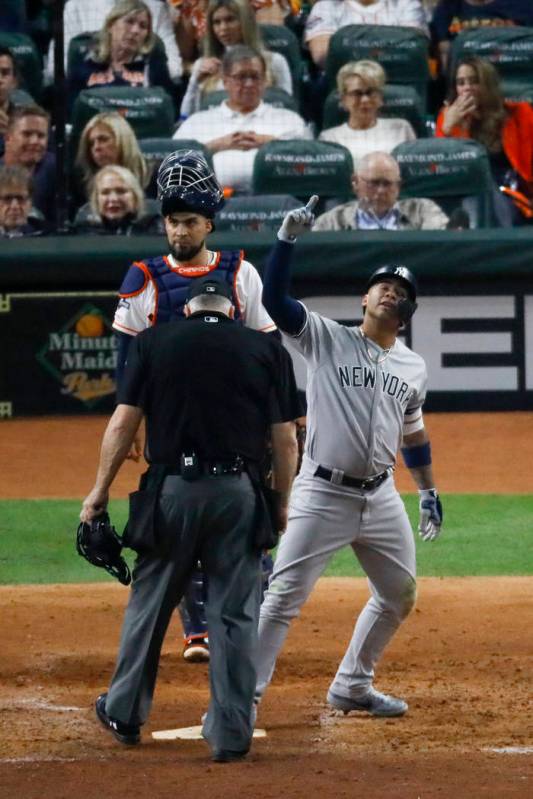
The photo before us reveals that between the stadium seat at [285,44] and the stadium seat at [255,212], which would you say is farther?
the stadium seat at [285,44]

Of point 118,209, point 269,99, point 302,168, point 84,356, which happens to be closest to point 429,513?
point 118,209

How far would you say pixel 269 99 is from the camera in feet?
41.3

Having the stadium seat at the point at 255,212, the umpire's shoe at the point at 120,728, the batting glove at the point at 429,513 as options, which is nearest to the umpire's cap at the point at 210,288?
the batting glove at the point at 429,513

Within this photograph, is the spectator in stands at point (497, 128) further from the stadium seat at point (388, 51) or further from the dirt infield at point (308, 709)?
the dirt infield at point (308, 709)

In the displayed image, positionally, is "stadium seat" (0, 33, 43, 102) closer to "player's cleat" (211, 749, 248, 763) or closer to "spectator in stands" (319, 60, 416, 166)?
"spectator in stands" (319, 60, 416, 166)

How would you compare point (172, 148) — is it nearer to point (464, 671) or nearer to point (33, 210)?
point (33, 210)

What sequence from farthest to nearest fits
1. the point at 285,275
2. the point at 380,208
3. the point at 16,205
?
1. the point at 380,208
2. the point at 16,205
3. the point at 285,275

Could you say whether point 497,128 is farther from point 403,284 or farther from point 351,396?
point 351,396

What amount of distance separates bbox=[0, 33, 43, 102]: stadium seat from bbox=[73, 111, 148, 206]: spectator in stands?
5.39 ft

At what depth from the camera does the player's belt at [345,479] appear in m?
5.44

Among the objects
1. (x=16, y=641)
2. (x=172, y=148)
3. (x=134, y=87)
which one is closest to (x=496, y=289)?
(x=172, y=148)

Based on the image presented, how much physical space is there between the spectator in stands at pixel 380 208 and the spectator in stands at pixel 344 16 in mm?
2380

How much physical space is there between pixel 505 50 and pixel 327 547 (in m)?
8.69

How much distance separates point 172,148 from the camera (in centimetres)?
1191
